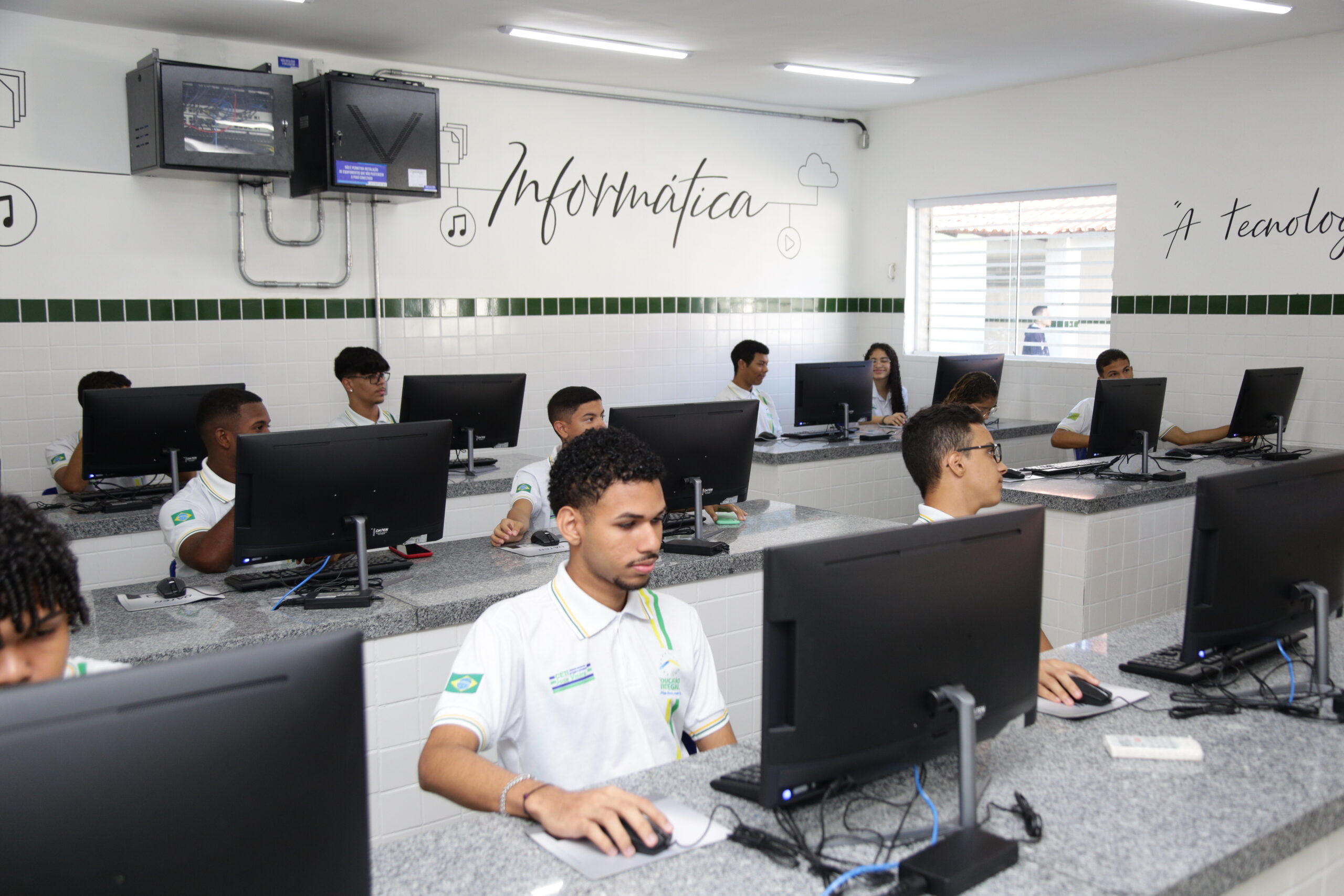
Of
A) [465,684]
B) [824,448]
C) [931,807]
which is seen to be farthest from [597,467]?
[824,448]

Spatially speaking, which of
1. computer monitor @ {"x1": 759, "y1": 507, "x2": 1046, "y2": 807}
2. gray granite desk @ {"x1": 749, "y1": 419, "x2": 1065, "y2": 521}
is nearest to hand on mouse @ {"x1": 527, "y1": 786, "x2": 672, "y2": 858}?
computer monitor @ {"x1": 759, "y1": 507, "x2": 1046, "y2": 807}

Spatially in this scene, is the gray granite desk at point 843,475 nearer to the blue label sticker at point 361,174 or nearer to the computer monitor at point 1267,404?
the computer monitor at point 1267,404

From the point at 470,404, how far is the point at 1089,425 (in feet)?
10.4

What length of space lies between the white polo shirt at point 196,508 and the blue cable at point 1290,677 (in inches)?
111

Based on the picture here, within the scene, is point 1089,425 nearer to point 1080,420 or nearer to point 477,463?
point 1080,420

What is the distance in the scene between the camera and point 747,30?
556 centimetres

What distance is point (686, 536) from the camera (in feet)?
12.0

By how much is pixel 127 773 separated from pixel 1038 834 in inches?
49.9

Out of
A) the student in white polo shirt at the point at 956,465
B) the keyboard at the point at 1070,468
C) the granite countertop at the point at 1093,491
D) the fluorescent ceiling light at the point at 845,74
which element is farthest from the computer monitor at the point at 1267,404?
the student in white polo shirt at the point at 956,465

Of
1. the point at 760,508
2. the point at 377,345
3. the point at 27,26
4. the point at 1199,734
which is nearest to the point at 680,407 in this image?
the point at 760,508

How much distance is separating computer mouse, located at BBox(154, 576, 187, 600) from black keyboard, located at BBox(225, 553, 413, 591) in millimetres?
131

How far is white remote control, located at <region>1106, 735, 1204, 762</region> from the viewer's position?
6.24ft

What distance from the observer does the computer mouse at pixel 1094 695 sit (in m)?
2.16

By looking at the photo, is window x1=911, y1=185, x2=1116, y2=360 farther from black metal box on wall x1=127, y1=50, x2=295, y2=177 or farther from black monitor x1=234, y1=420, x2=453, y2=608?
black monitor x1=234, y1=420, x2=453, y2=608
